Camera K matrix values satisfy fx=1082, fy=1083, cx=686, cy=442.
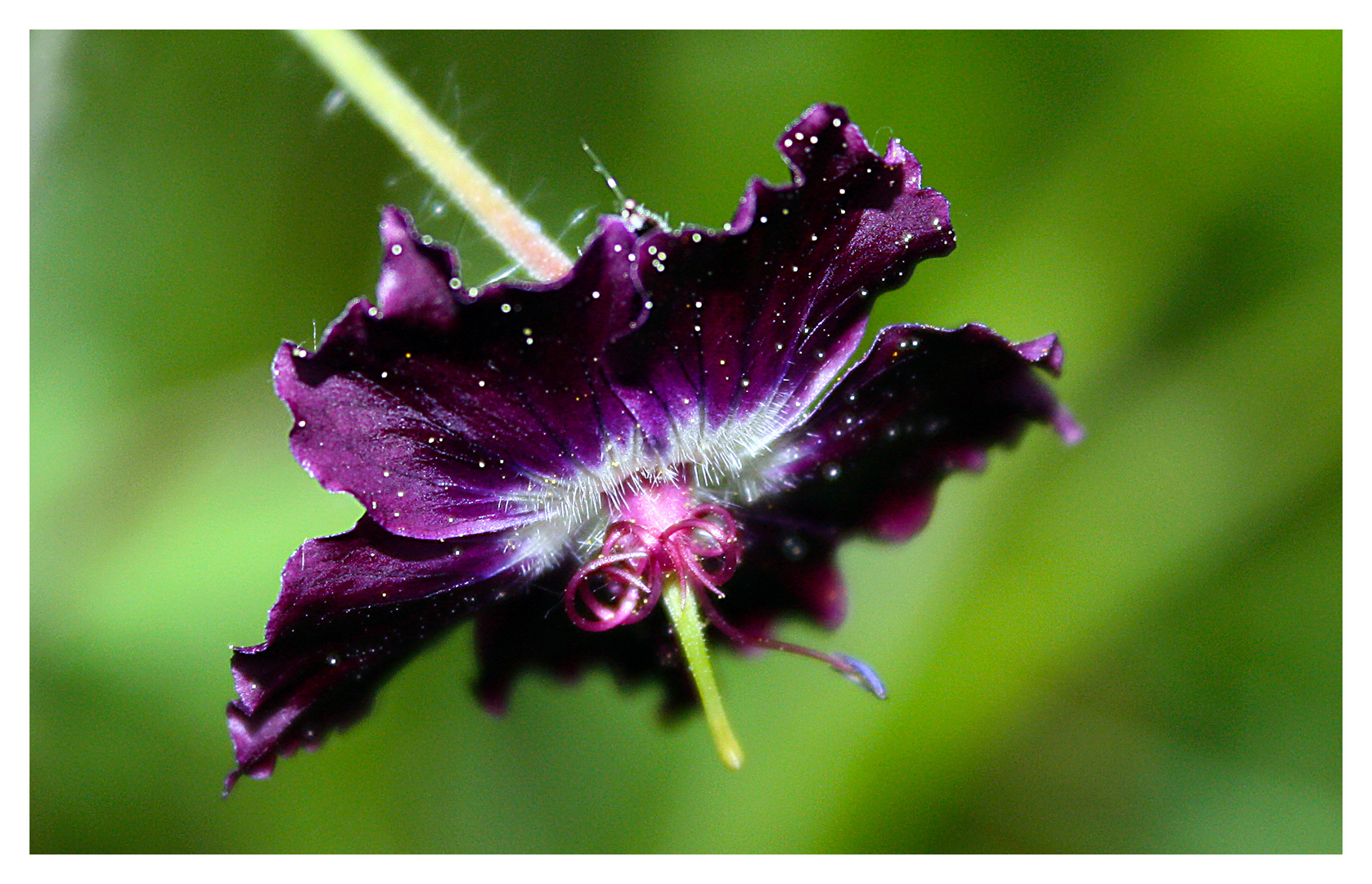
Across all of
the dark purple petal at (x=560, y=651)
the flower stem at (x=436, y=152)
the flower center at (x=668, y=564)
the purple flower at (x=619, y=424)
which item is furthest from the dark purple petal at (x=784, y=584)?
the flower stem at (x=436, y=152)

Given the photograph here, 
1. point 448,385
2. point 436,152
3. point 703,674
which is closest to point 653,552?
point 703,674

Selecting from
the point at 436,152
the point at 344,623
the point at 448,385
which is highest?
the point at 436,152

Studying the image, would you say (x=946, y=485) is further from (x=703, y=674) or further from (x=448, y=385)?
(x=448, y=385)

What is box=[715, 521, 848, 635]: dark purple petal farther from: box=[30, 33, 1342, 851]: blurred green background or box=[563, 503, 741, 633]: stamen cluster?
box=[30, 33, 1342, 851]: blurred green background

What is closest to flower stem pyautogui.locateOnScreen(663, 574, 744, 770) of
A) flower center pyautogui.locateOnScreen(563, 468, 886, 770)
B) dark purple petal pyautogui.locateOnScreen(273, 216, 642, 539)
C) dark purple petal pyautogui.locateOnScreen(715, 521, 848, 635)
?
flower center pyautogui.locateOnScreen(563, 468, 886, 770)
